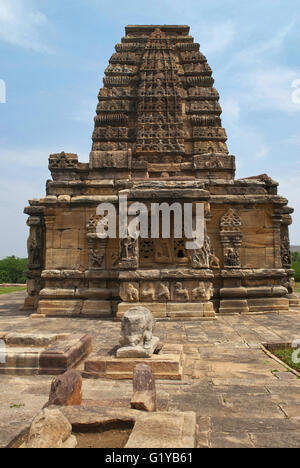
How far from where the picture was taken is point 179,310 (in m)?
9.93

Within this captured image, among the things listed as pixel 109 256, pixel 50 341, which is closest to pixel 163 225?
pixel 109 256

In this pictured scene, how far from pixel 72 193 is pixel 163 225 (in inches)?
139

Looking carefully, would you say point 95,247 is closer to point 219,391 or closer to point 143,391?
point 219,391

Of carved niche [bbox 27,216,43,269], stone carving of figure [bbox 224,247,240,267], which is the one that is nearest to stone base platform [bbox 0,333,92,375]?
stone carving of figure [bbox 224,247,240,267]

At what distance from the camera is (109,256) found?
11.5 metres

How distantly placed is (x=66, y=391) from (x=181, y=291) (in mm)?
6497

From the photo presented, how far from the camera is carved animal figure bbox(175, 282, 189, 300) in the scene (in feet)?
32.9

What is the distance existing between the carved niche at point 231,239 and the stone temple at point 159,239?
30 mm

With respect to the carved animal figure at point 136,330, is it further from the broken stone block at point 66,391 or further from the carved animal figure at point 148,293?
the carved animal figure at point 148,293

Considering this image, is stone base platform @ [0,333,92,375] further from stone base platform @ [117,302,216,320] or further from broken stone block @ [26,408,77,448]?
stone base platform @ [117,302,216,320]

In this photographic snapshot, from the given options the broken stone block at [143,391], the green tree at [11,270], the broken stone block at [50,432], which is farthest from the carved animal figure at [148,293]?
the green tree at [11,270]

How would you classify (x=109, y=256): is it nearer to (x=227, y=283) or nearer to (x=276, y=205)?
(x=227, y=283)

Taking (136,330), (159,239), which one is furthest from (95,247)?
(136,330)
